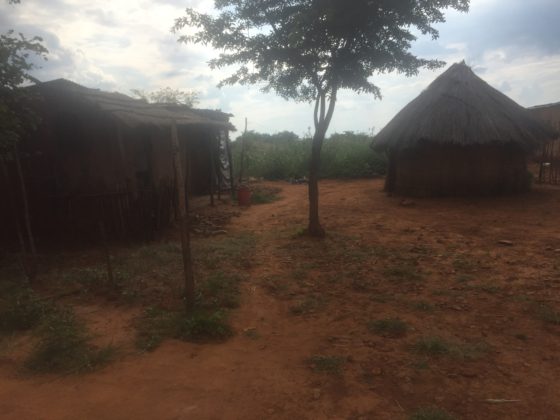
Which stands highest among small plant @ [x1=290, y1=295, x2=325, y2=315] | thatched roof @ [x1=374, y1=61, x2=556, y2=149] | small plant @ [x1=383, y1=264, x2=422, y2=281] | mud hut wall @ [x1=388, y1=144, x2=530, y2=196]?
thatched roof @ [x1=374, y1=61, x2=556, y2=149]

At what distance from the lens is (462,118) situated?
39.5 ft

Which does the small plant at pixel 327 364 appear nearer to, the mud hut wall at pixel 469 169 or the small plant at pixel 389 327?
the small plant at pixel 389 327

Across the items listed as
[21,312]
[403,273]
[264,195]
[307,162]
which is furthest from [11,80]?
[307,162]

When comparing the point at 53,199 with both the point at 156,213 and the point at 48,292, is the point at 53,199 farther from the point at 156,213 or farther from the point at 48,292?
the point at 48,292

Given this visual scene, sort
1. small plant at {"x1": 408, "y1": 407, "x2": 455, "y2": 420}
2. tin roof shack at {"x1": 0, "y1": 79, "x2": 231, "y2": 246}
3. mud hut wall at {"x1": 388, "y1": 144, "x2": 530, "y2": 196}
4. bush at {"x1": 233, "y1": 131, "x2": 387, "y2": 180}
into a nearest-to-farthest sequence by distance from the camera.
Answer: small plant at {"x1": 408, "y1": 407, "x2": 455, "y2": 420} → tin roof shack at {"x1": 0, "y1": 79, "x2": 231, "y2": 246} → mud hut wall at {"x1": 388, "y1": 144, "x2": 530, "y2": 196} → bush at {"x1": 233, "y1": 131, "x2": 387, "y2": 180}

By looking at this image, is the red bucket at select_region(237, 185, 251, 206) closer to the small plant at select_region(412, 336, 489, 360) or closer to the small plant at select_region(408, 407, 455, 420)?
the small plant at select_region(412, 336, 489, 360)

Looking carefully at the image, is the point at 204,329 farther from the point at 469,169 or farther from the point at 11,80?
the point at 469,169

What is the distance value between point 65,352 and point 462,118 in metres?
11.2

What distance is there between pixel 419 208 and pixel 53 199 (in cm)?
846

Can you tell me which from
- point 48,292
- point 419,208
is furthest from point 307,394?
point 419,208

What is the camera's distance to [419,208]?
11.5 meters

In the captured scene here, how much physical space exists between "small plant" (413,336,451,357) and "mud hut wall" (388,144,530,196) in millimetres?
9230

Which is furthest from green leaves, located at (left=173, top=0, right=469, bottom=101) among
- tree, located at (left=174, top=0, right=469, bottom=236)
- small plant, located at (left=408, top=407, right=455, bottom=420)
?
small plant, located at (left=408, top=407, right=455, bottom=420)

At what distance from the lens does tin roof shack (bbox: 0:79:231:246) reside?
7977mm
